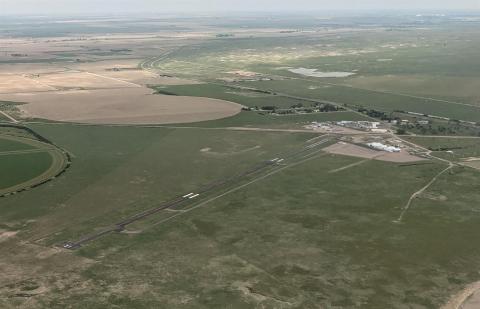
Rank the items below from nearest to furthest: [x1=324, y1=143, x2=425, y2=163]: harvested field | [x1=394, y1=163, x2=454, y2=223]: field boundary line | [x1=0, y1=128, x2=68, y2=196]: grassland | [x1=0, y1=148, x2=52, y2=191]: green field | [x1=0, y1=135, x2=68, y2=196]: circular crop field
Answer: [x1=394, y1=163, x2=454, y2=223]: field boundary line → [x1=0, y1=135, x2=68, y2=196]: circular crop field → [x1=0, y1=128, x2=68, y2=196]: grassland → [x1=0, y1=148, x2=52, y2=191]: green field → [x1=324, y1=143, x2=425, y2=163]: harvested field

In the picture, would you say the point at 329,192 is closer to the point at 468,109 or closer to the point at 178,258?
the point at 178,258

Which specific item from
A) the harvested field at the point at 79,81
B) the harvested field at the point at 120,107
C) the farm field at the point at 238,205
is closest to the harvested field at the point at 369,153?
the farm field at the point at 238,205

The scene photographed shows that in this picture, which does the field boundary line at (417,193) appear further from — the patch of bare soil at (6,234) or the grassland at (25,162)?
the grassland at (25,162)

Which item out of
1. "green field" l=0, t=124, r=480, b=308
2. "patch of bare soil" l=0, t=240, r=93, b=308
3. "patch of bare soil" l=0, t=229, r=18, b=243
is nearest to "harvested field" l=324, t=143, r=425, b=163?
"green field" l=0, t=124, r=480, b=308

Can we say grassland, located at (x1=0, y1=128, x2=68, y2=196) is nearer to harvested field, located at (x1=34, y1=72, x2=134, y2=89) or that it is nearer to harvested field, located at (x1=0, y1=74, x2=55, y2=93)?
harvested field, located at (x1=0, y1=74, x2=55, y2=93)

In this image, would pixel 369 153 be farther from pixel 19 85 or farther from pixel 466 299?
pixel 19 85

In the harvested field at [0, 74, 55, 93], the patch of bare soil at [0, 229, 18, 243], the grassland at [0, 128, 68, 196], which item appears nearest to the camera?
the patch of bare soil at [0, 229, 18, 243]
